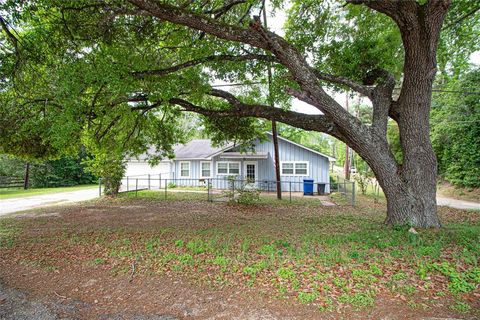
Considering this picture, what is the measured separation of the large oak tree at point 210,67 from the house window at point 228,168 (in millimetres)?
11959

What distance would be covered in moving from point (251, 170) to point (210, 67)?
40.3 ft

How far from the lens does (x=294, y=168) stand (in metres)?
19.3

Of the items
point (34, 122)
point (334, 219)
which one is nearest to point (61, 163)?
point (34, 122)

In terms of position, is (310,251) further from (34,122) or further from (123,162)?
(123,162)

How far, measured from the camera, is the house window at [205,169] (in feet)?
74.2

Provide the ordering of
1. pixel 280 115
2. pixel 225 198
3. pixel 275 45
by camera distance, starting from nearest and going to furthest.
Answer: pixel 275 45 → pixel 280 115 → pixel 225 198

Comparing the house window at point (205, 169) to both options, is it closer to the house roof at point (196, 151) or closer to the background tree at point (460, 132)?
the house roof at point (196, 151)

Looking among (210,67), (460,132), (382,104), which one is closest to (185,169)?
(210,67)

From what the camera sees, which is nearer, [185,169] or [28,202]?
[28,202]

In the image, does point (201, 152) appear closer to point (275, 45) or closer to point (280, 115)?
point (280, 115)

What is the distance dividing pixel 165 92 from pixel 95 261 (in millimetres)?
4546

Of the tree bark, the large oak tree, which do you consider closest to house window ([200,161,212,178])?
the large oak tree

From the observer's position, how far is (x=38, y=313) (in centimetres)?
354

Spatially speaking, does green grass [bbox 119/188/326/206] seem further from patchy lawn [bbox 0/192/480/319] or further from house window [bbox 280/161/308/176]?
patchy lawn [bbox 0/192/480/319]
